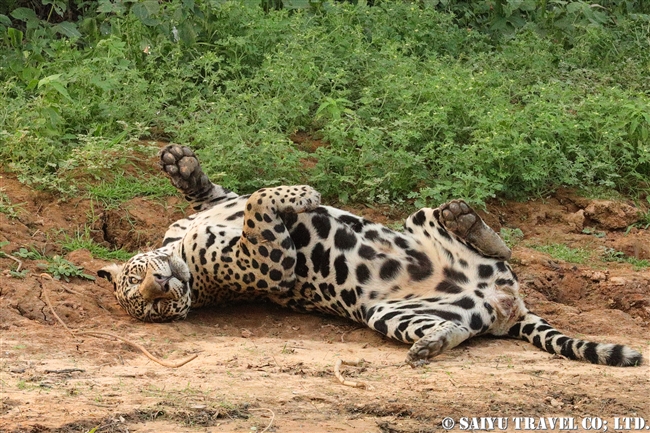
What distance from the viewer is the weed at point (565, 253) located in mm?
7344

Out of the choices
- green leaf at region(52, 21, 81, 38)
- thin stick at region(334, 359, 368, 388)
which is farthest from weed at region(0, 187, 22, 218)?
thin stick at region(334, 359, 368, 388)

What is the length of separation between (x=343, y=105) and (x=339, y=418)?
4.90 metres

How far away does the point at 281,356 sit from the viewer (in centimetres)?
544

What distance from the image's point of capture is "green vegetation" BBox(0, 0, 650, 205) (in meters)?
7.99

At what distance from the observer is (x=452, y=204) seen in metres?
6.11

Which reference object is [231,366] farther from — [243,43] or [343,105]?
[243,43]

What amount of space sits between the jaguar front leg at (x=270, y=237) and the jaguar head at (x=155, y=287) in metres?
0.38

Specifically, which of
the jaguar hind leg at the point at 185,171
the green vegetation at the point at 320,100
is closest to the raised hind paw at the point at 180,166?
the jaguar hind leg at the point at 185,171

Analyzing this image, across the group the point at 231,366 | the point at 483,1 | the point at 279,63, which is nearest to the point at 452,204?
the point at 231,366

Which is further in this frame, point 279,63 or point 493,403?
point 279,63

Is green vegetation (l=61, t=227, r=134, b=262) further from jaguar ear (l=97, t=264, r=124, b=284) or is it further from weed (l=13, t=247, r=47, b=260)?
jaguar ear (l=97, t=264, r=124, b=284)

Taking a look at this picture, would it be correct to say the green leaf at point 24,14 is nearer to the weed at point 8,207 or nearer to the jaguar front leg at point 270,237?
the weed at point 8,207

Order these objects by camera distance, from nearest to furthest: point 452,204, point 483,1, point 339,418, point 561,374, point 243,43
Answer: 1. point 339,418
2. point 561,374
3. point 452,204
4. point 243,43
5. point 483,1

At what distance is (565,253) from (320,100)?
104 inches
